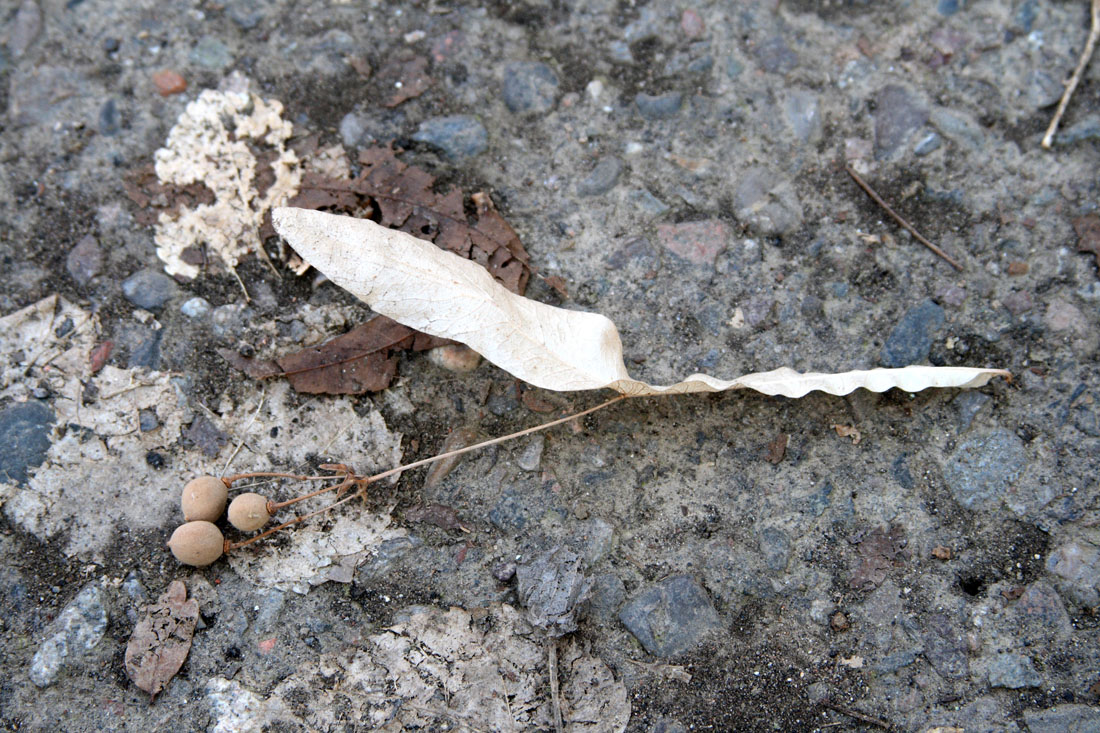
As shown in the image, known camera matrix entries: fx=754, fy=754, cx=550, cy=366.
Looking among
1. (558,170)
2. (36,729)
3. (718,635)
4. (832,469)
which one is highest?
(558,170)

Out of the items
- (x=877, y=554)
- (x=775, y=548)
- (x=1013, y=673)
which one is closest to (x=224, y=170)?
(x=775, y=548)

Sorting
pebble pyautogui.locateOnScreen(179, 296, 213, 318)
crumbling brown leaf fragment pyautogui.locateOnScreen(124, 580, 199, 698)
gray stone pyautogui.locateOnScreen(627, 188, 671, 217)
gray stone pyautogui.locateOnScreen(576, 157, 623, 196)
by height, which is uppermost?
gray stone pyautogui.locateOnScreen(576, 157, 623, 196)

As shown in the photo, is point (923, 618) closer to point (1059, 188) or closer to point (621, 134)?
point (1059, 188)

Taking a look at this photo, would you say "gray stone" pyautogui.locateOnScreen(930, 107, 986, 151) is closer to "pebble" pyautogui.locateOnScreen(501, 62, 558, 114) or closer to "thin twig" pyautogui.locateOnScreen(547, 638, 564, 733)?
"pebble" pyautogui.locateOnScreen(501, 62, 558, 114)

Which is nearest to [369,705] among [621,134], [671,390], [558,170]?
[671,390]

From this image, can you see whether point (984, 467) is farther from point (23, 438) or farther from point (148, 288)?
point (23, 438)

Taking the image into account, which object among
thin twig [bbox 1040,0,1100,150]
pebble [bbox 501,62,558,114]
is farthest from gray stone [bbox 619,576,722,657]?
thin twig [bbox 1040,0,1100,150]
